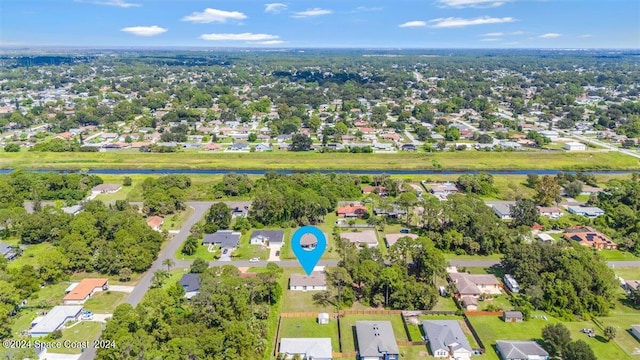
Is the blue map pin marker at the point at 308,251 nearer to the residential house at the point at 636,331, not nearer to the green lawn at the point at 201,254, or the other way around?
the green lawn at the point at 201,254

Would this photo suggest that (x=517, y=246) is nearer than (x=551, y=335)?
No

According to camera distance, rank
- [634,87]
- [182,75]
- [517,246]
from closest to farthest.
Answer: [517,246], [634,87], [182,75]

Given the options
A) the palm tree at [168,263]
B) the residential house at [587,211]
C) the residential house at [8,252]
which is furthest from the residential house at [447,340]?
the residential house at [8,252]

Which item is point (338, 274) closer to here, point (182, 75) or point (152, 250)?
point (152, 250)

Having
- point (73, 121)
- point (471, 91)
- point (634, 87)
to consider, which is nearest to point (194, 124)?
point (73, 121)

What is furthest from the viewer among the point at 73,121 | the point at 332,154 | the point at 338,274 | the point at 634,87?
the point at 634,87

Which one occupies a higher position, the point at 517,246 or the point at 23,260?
the point at 517,246

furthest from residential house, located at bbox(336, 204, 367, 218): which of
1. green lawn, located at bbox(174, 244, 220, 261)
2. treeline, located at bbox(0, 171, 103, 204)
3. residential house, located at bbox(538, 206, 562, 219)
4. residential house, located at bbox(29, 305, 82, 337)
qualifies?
treeline, located at bbox(0, 171, 103, 204)
